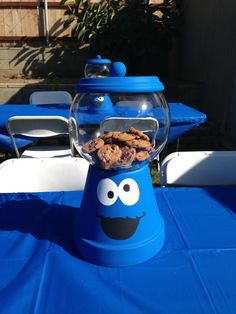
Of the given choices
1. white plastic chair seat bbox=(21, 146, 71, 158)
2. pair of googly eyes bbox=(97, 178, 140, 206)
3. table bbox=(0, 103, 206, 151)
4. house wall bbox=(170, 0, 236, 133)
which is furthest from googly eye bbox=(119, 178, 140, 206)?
house wall bbox=(170, 0, 236, 133)

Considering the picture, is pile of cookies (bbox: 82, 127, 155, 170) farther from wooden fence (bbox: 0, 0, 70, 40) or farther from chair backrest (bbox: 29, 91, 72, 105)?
wooden fence (bbox: 0, 0, 70, 40)

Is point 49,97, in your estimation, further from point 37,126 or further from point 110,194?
point 110,194

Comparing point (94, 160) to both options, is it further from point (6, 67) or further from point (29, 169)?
point (6, 67)

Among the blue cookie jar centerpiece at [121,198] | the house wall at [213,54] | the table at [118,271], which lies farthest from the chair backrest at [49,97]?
the blue cookie jar centerpiece at [121,198]

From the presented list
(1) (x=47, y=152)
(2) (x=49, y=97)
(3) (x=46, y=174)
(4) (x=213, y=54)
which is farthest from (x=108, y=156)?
(4) (x=213, y=54)

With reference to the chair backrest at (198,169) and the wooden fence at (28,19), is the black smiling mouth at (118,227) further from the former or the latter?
the wooden fence at (28,19)

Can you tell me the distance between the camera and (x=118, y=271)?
894 mm

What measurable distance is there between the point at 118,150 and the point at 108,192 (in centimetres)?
12

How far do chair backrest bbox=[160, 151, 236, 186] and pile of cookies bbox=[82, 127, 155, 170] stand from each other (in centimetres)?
64

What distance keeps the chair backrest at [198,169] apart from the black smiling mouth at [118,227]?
28.0 inches

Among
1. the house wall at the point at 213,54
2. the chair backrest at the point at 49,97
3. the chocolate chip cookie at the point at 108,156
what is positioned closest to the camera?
the chocolate chip cookie at the point at 108,156

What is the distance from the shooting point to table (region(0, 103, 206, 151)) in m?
2.51

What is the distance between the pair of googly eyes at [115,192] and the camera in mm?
916

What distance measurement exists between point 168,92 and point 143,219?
14.7 feet
